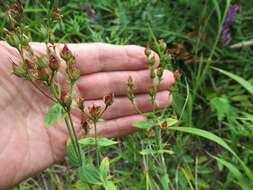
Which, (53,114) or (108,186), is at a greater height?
(53,114)

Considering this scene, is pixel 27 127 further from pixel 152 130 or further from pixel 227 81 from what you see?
pixel 227 81

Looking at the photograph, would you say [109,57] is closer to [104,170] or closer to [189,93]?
[189,93]

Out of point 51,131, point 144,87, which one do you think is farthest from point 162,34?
point 51,131

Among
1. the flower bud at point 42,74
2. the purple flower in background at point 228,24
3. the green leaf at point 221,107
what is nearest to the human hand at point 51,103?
the green leaf at point 221,107

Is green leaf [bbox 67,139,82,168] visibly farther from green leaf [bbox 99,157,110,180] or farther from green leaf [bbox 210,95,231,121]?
green leaf [bbox 210,95,231,121]

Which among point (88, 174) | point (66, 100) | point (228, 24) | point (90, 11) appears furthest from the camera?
point (228, 24)

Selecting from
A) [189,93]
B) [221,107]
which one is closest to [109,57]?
[189,93]
